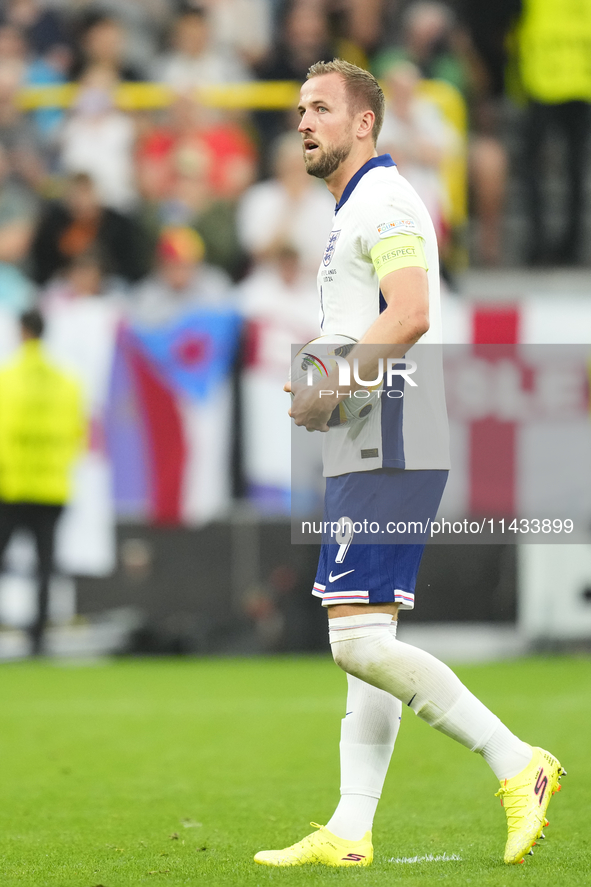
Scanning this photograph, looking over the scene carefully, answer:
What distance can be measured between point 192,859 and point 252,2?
11264mm

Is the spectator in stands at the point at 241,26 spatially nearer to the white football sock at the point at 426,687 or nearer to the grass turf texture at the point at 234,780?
the grass turf texture at the point at 234,780


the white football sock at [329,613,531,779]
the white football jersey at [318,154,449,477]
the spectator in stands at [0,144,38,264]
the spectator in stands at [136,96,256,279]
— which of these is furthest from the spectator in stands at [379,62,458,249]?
the white football sock at [329,613,531,779]

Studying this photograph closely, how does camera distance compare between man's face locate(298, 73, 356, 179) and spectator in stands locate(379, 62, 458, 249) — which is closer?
man's face locate(298, 73, 356, 179)

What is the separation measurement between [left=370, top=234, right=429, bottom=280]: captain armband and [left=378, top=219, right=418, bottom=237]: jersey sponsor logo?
0.01 metres

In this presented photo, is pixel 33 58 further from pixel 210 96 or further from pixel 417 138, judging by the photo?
pixel 417 138

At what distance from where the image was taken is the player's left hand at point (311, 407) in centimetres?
348

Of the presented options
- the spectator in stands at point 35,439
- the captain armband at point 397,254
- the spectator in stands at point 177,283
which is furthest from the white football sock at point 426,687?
the spectator in stands at point 177,283

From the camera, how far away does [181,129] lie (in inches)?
487

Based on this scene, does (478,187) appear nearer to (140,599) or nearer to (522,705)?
(140,599)

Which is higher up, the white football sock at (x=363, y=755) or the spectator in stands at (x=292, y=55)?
the spectator in stands at (x=292, y=55)

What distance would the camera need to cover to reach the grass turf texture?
365 centimetres

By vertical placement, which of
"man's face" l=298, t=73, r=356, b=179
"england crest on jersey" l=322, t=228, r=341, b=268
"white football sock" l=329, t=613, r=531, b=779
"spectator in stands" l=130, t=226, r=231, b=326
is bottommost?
"white football sock" l=329, t=613, r=531, b=779

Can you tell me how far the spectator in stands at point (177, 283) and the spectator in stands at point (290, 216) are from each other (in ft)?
1.42

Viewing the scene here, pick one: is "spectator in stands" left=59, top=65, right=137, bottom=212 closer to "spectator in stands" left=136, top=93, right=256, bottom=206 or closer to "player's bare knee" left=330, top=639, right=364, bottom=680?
"spectator in stands" left=136, top=93, right=256, bottom=206
